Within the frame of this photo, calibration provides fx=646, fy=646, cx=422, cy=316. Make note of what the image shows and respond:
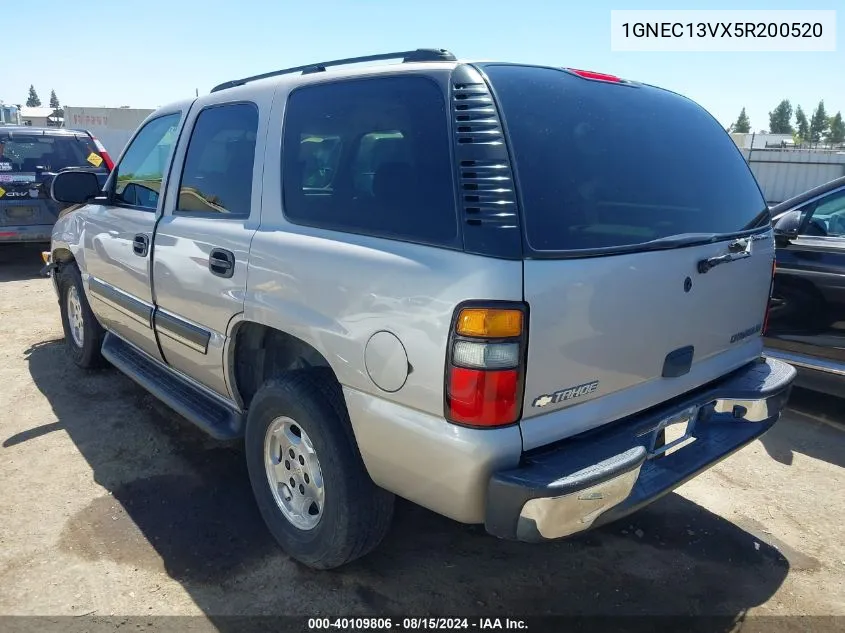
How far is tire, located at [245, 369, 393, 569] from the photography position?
2.43 metres

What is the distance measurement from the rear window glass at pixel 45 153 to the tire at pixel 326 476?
7.80m

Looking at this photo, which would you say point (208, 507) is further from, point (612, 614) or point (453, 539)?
point (612, 614)

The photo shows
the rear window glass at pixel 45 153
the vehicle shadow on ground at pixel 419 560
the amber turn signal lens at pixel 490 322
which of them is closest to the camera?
the amber turn signal lens at pixel 490 322

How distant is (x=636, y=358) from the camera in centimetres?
232

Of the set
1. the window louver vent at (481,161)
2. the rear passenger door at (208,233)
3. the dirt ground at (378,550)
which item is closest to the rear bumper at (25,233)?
the dirt ground at (378,550)

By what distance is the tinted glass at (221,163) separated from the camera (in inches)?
117

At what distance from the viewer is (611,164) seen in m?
2.40

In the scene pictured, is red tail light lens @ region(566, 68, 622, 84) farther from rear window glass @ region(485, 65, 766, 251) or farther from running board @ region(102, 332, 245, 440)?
running board @ region(102, 332, 245, 440)

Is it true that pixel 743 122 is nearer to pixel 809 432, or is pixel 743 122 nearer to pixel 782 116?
pixel 782 116

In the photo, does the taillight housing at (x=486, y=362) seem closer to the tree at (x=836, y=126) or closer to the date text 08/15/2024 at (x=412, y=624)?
the date text 08/15/2024 at (x=412, y=624)

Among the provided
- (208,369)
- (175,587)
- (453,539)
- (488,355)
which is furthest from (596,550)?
(208,369)

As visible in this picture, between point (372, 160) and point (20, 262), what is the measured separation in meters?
9.40

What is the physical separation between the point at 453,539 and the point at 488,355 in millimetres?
1435

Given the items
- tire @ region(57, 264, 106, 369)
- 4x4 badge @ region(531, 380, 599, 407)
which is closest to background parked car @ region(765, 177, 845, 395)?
4x4 badge @ region(531, 380, 599, 407)
